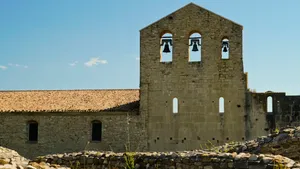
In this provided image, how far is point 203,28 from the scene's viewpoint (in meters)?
24.5

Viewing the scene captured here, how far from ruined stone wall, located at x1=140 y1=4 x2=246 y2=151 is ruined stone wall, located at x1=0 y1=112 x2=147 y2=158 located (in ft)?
3.06

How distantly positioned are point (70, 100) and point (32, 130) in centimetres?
262

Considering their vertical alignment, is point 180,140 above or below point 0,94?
below

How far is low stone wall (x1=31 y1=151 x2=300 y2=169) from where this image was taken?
859cm

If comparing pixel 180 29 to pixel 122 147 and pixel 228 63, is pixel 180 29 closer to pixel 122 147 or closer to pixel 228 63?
pixel 228 63

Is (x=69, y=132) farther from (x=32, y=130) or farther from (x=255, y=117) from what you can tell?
(x=255, y=117)

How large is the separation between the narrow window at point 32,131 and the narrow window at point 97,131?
3281 millimetres

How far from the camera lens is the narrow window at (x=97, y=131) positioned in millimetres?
25078

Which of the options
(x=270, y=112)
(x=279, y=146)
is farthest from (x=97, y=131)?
(x=279, y=146)

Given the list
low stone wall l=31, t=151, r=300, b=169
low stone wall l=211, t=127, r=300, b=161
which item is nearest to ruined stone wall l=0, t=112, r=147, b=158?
low stone wall l=211, t=127, r=300, b=161

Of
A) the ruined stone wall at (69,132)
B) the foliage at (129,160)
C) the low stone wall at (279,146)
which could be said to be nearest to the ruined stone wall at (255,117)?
the ruined stone wall at (69,132)

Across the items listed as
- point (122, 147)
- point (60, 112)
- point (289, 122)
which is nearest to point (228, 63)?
point (289, 122)

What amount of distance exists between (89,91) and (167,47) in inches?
231

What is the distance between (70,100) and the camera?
1038 inches
